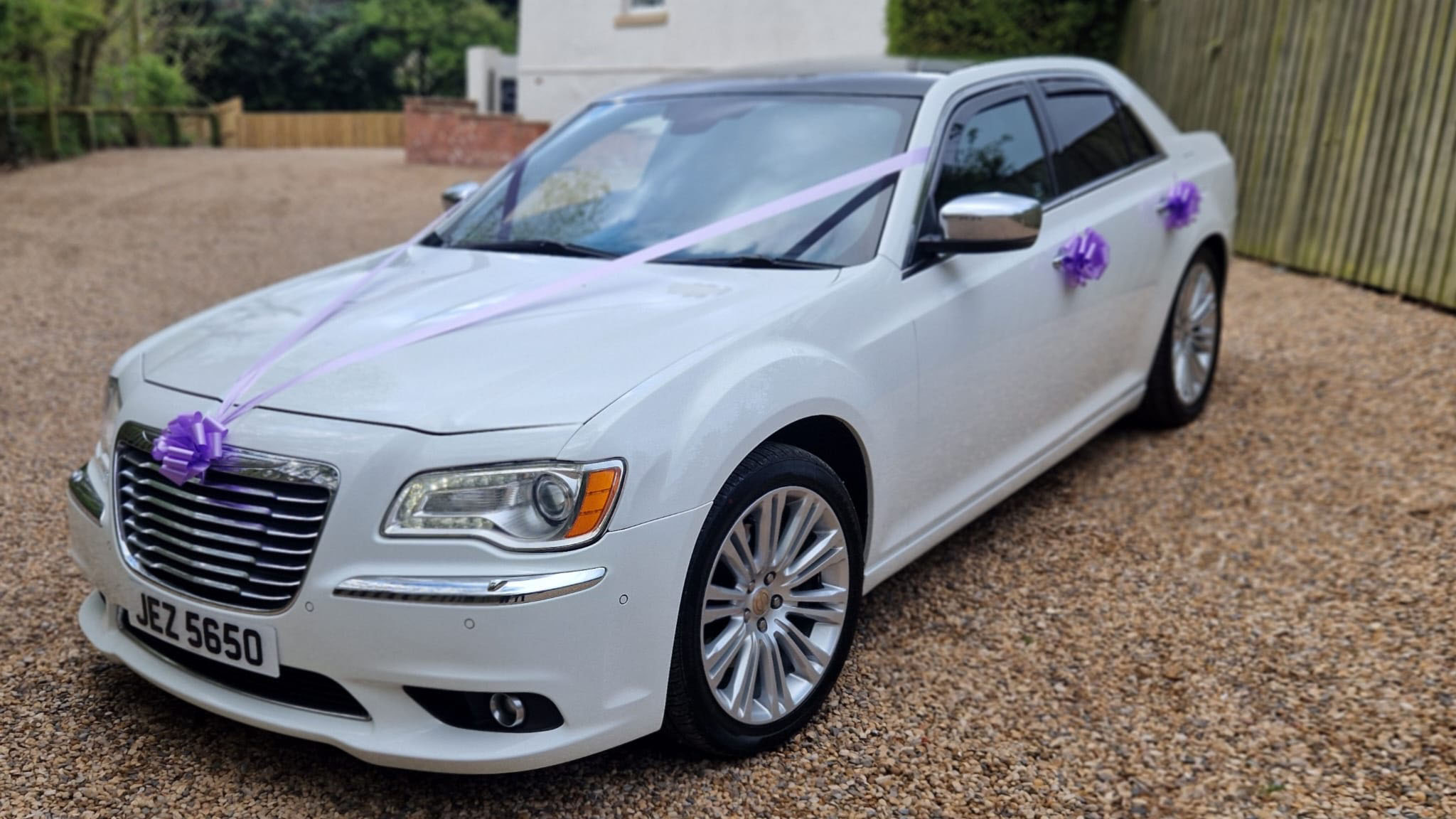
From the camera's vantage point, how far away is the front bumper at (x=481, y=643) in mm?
2553

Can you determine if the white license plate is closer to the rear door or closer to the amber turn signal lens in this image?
the amber turn signal lens

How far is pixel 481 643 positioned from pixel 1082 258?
269cm

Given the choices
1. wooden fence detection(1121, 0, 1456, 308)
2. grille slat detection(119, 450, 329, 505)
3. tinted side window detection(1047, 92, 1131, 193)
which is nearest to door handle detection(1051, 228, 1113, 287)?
tinted side window detection(1047, 92, 1131, 193)

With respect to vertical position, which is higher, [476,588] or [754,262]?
[754,262]

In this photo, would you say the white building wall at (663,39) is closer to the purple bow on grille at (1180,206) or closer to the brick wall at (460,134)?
the brick wall at (460,134)

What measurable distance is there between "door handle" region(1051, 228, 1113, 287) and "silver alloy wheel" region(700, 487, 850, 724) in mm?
1585

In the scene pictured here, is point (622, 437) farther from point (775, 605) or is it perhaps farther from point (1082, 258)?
point (1082, 258)

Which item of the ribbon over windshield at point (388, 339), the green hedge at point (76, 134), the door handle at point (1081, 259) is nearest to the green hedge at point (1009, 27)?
the door handle at point (1081, 259)

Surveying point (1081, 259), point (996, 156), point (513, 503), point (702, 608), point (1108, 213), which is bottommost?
point (702, 608)

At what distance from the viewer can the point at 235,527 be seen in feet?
8.98

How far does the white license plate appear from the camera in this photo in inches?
106

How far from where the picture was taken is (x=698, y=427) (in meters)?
2.77

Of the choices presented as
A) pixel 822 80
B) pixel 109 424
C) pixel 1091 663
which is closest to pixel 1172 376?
pixel 1091 663

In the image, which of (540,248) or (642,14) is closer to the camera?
(540,248)
